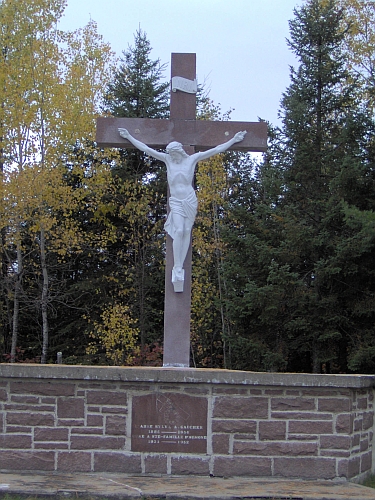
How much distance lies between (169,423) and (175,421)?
0.06 m

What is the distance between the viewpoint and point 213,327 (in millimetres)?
18297

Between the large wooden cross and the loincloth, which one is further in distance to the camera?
the large wooden cross

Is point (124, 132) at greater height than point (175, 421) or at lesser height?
greater

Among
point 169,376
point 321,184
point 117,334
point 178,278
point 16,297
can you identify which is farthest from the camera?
point 117,334

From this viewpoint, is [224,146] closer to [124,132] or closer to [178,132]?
[178,132]

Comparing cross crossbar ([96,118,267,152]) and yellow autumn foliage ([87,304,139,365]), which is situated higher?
cross crossbar ([96,118,267,152])

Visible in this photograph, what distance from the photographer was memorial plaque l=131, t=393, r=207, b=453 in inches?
250

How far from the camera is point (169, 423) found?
641 centimetres

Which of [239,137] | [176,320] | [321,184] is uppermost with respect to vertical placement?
[321,184]

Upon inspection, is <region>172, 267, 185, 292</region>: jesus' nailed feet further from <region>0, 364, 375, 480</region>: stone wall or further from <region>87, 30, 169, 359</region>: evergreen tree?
<region>87, 30, 169, 359</region>: evergreen tree

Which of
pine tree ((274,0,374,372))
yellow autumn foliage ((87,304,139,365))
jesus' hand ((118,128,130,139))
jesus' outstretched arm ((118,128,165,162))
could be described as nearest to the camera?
jesus' outstretched arm ((118,128,165,162))

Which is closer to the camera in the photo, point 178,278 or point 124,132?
point 178,278

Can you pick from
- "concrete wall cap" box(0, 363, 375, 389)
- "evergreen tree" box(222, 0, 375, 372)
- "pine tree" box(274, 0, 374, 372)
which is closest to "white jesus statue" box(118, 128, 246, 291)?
"concrete wall cap" box(0, 363, 375, 389)

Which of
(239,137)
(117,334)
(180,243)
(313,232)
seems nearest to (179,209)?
(180,243)
